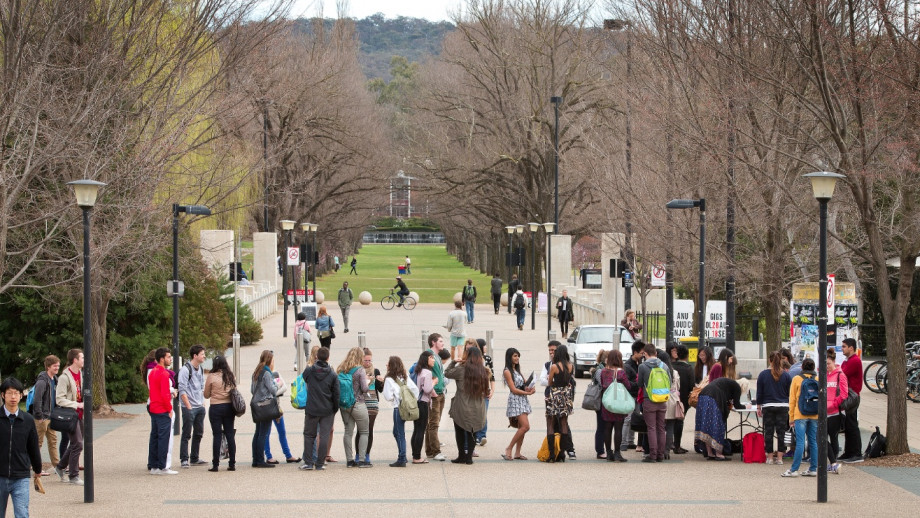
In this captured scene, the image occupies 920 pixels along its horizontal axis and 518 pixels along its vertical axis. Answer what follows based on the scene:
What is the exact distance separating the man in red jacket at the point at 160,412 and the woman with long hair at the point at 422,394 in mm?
3028

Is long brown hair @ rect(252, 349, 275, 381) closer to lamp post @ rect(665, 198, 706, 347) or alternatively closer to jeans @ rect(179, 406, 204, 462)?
jeans @ rect(179, 406, 204, 462)

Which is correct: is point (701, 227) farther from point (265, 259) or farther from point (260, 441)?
point (265, 259)

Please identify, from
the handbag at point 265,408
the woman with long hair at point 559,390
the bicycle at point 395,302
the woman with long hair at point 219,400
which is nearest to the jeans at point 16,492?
the woman with long hair at point 219,400

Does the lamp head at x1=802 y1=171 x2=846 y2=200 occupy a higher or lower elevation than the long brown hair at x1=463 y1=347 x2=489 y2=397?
higher

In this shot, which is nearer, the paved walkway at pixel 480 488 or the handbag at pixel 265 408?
the paved walkway at pixel 480 488

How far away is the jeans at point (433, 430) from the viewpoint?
51.7ft

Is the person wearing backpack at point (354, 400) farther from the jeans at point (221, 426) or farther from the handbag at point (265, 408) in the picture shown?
the jeans at point (221, 426)

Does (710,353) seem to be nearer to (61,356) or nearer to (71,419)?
(71,419)

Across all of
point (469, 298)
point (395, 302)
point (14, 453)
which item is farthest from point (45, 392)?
point (395, 302)

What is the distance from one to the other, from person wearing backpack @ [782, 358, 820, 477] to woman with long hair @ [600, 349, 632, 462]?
2097 mm

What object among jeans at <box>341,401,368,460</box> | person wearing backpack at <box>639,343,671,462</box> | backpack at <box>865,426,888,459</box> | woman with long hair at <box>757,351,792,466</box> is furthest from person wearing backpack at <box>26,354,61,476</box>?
backpack at <box>865,426,888,459</box>

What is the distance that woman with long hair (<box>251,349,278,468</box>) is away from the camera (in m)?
14.7

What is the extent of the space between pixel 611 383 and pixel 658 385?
0.60 m

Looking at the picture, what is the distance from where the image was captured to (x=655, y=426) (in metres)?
15.6
